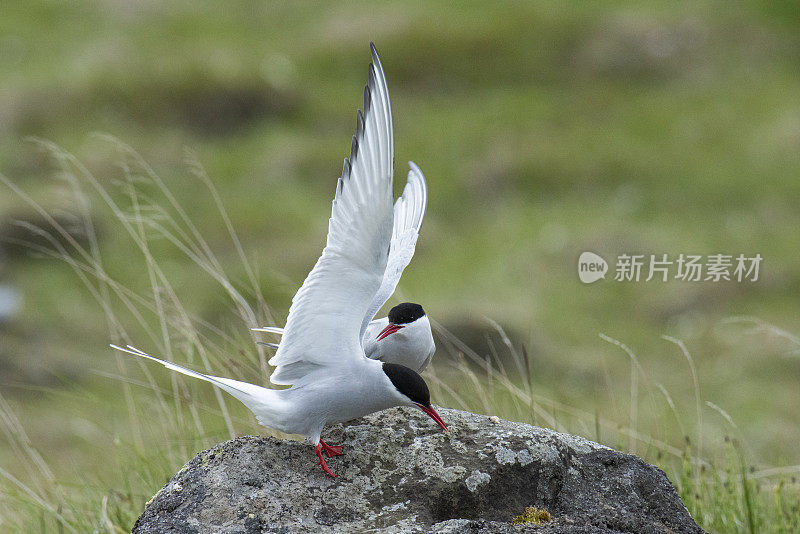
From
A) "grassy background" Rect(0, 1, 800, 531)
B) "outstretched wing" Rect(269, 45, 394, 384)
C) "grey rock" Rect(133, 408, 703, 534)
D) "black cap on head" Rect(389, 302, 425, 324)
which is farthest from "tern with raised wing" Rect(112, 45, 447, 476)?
"grassy background" Rect(0, 1, 800, 531)

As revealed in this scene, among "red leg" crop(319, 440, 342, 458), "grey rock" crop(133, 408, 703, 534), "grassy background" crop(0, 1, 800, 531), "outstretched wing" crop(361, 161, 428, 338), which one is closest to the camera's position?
"grey rock" crop(133, 408, 703, 534)

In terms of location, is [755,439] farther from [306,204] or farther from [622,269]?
[306,204]

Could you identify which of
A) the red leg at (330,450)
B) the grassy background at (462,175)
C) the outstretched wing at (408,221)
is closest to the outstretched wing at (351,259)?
the red leg at (330,450)

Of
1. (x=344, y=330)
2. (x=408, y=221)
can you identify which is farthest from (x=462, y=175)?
(x=344, y=330)

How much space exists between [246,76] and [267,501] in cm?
1190

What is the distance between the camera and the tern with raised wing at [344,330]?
9.99 feet

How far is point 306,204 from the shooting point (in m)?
12.2

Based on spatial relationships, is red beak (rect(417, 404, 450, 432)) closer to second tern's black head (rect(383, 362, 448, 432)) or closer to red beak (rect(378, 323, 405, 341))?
second tern's black head (rect(383, 362, 448, 432))

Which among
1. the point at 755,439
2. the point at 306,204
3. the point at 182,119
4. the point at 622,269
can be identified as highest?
the point at 182,119

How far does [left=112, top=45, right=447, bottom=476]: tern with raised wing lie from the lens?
9.99ft

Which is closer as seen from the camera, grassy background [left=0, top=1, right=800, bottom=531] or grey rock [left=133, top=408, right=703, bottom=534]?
grey rock [left=133, top=408, right=703, bottom=534]

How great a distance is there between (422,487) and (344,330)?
0.57 metres

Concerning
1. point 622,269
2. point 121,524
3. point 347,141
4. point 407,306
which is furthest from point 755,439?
point 347,141

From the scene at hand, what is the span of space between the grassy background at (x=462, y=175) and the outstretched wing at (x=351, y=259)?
2.76 metres
